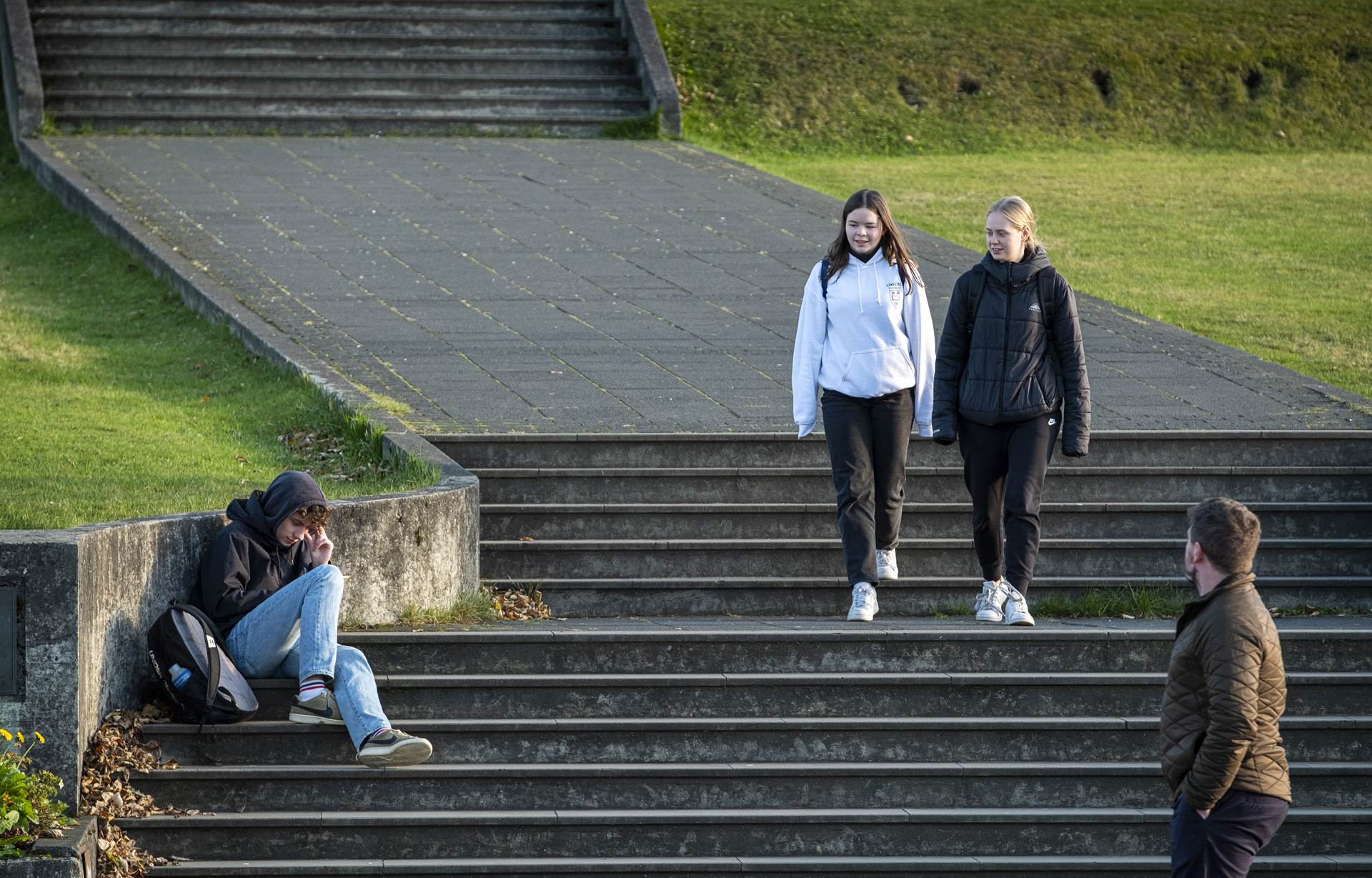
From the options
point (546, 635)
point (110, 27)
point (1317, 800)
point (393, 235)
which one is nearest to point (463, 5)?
point (110, 27)

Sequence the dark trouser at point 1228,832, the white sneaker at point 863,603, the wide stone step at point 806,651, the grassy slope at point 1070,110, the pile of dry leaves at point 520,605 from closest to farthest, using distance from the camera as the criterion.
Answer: the dark trouser at point 1228,832, the wide stone step at point 806,651, the white sneaker at point 863,603, the pile of dry leaves at point 520,605, the grassy slope at point 1070,110

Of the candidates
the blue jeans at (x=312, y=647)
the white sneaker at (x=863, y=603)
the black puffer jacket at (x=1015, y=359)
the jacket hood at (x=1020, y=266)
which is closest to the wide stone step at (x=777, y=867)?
the blue jeans at (x=312, y=647)

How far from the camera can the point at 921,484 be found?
31.1ft

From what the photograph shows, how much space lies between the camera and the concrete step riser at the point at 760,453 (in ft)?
30.9

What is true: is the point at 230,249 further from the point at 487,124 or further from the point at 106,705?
the point at 106,705

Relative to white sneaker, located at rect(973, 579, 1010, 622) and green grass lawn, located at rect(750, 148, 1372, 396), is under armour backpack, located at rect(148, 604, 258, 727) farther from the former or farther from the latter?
green grass lawn, located at rect(750, 148, 1372, 396)

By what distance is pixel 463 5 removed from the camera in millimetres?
20859

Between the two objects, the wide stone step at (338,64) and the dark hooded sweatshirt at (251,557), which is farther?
the wide stone step at (338,64)

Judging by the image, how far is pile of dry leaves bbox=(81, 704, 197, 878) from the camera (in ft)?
21.4

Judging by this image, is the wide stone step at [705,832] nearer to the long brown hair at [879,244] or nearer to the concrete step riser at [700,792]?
the concrete step riser at [700,792]

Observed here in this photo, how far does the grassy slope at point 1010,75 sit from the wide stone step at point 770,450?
10.7m

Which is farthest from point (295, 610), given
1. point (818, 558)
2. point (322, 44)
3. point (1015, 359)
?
point (322, 44)

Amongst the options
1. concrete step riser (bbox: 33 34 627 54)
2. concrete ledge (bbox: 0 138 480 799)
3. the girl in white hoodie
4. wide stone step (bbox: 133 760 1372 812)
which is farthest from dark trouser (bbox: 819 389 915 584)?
concrete step riser (bbox: 33 34 627 54)

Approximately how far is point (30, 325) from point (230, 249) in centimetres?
187
